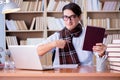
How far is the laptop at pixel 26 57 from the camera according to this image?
2064mm

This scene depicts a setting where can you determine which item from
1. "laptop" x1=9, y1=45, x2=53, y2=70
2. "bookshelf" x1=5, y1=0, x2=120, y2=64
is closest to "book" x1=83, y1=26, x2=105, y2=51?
"laptop" x1=9, y1=45, x2=53, y2=70

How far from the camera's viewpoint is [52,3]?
469 centimetres

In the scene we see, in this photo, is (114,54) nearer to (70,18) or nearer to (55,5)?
(70,18)

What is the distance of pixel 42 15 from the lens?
4.86 metres

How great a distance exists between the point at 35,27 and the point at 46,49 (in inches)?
93.5

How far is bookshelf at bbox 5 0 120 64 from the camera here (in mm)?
4684

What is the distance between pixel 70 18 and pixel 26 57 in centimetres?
86

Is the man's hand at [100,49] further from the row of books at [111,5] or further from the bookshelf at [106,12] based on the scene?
the row of books at [111,5]

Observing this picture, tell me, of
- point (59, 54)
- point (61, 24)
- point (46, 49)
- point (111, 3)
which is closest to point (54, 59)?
point (59, 54)

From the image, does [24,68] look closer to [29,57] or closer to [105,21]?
[29,57]

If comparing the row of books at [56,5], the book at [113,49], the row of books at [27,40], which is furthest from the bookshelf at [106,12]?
the book at [113,49]

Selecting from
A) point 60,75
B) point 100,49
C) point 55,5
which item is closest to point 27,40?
point 55,5

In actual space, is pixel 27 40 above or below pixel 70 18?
below

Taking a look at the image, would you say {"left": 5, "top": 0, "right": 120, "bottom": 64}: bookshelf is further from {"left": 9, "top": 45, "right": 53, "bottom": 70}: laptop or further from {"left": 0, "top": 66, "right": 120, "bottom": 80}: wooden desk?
{"left": 0, "top": 66, "right": 120, "bottom": 80}: wooden desk
